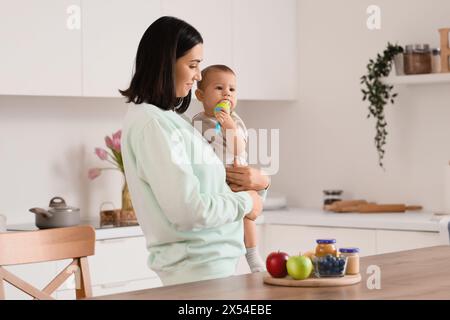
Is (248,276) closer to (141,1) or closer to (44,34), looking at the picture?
(44,34)

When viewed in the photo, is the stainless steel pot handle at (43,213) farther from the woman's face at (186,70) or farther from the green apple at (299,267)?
the green apple at (299,267)

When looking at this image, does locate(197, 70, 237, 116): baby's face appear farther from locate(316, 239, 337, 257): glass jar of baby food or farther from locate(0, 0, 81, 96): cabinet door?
locate(0, 0, 81, 96): cabinet door

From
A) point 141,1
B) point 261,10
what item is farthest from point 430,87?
point 141,1

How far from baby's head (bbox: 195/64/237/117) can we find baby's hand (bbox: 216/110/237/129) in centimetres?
12

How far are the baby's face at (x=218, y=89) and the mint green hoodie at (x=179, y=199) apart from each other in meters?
0.53

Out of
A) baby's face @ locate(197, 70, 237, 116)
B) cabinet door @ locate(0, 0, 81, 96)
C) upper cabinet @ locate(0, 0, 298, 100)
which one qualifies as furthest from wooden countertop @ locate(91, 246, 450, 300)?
cabinet door @ locate(0, 0, 81, 96)

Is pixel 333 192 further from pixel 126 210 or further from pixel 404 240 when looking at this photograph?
pixel 126 210

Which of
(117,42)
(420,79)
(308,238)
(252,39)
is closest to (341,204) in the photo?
(308,238)

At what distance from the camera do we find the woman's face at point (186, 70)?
2500 millimetres

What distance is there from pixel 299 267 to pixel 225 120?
78 centimetres

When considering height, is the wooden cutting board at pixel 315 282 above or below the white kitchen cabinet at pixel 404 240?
above

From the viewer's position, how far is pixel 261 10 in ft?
16.4

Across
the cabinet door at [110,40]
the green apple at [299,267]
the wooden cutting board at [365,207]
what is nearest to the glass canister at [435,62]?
the wooden cutting board at [365,207]
